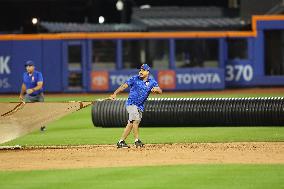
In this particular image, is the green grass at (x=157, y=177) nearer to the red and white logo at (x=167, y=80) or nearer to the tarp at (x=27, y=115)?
the tarp at (x=27, y=115)

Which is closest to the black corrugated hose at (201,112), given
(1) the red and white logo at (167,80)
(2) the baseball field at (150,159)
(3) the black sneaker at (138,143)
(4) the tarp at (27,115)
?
(2) the baseball field at (150,159)

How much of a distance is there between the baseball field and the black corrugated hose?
26 centimetres

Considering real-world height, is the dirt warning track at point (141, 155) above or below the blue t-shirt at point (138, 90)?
below

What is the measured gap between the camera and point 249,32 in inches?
1693

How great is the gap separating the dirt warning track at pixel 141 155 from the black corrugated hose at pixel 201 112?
4.22 meters

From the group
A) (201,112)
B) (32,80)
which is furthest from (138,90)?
(32,80)

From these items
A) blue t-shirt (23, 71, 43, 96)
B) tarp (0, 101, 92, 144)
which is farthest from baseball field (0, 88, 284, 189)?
blue t-shirt (23, 71, 43, 96)

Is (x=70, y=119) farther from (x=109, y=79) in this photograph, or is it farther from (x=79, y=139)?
(x=109, y=79)

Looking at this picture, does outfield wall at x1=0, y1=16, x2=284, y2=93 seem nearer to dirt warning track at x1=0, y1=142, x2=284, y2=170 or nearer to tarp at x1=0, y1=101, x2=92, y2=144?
tarp at x1=0, y1=101, x2=92, y2=144

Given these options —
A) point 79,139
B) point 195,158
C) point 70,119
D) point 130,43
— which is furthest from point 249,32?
point 195,158

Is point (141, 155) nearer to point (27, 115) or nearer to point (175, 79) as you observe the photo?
point (27, 115)

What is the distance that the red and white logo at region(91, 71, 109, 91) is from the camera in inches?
1686

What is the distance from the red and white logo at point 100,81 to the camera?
42.8m

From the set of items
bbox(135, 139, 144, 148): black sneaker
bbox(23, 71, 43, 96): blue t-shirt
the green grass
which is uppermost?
bbox(23, 71, 43, 96): blue t-shirt
